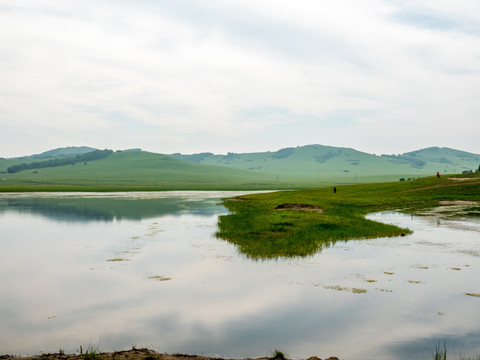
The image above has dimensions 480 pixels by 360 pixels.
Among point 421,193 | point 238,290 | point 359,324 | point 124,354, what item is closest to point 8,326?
point 124,354

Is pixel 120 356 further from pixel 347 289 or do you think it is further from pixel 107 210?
pixel 107 210

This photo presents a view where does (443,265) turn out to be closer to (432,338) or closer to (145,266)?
(432,338)

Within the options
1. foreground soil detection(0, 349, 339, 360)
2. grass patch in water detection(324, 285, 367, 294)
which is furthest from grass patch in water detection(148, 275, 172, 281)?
foreground soil detection(0, 349, 339, 360)

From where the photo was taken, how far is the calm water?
16125 mm

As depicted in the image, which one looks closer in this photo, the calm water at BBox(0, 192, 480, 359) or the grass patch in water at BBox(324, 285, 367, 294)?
the calm water at BBox(0, 192, 480, 359)

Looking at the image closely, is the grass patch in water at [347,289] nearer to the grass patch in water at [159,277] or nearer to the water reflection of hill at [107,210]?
the grass patch in water at [159,277]

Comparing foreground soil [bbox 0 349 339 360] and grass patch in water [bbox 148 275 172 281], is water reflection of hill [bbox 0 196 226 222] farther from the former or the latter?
foreground soil [bbox 0 349 339 360]

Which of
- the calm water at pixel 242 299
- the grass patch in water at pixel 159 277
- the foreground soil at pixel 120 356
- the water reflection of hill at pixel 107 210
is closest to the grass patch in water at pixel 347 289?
the calm water at pixel 242 299

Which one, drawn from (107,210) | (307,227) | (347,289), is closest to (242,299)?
(347,289)

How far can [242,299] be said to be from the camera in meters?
21.5

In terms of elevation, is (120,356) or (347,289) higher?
(120,356)

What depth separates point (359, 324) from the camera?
17734 mm

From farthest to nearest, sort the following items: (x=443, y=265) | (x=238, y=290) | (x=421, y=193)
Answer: (x=421, y=193), (x=443, y=265), (x=238, y=290)

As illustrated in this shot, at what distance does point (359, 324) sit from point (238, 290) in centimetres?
730
